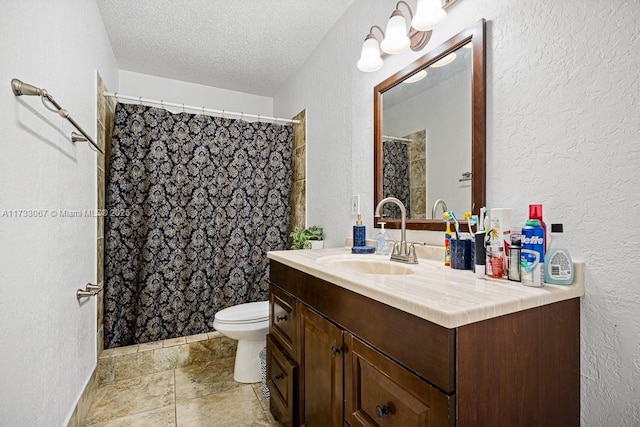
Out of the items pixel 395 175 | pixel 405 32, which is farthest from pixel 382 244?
pixel 405 32

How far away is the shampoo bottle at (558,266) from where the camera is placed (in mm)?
850

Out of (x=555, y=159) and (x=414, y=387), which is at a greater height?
(x=555, y=159)

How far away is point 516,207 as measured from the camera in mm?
1032

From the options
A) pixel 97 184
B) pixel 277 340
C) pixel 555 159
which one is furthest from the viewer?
pixel 97 184

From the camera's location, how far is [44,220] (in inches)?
46.9

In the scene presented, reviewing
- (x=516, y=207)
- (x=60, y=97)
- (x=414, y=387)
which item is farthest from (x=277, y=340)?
(x=60, y=97)

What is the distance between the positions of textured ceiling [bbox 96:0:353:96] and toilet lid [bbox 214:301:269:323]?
1.88 m

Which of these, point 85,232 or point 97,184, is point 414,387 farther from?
point 97,184

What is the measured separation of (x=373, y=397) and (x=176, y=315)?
1982mm

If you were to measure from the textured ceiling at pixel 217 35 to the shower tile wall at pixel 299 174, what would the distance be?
52cm

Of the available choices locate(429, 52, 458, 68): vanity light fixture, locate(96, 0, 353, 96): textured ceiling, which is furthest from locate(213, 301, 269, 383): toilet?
locate(96, 0, 353, 96): textured ceiling

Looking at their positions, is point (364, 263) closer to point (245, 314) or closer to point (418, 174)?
point (418, 174)

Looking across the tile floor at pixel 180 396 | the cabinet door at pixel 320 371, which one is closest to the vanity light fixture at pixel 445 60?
the cabinet door at pixel 320 371

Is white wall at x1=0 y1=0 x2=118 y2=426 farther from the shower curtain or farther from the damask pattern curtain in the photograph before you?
the damask pattern curtain
